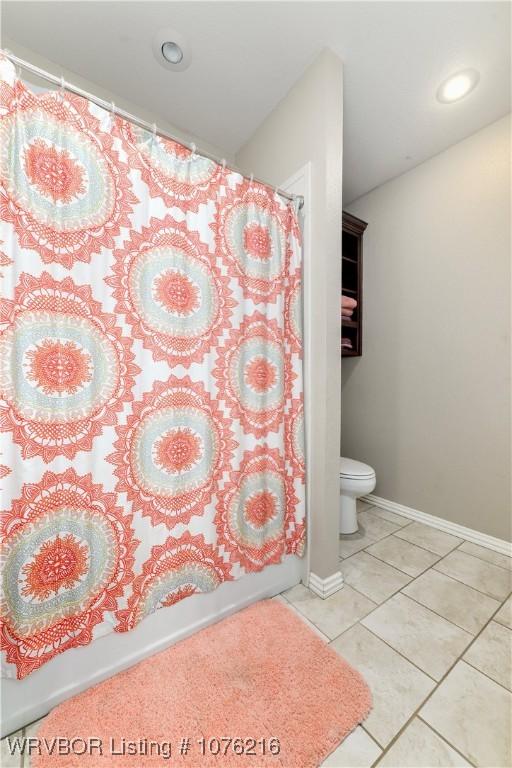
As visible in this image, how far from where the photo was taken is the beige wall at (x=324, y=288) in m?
1.45

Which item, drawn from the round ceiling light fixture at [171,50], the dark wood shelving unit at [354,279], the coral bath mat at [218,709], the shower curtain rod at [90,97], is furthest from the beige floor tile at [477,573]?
the round ceiling light fixture at [171,50]

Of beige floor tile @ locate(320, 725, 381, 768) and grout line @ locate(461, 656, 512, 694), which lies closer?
beige floor tile @ locate(320, 725, 381, 768)

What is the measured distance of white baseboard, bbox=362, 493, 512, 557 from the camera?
6.15 feet

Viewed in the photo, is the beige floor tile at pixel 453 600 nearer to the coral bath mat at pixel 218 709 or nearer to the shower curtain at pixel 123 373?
the coral bath mat at pixel 218 709

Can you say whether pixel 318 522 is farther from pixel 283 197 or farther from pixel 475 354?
pixel 283 197

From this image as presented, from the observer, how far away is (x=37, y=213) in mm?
923

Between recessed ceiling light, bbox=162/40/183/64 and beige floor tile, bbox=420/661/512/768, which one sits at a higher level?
recessed ceiling light, bbox=162/40/183/64

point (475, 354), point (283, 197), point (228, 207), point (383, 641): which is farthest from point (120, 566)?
point (475, 354)

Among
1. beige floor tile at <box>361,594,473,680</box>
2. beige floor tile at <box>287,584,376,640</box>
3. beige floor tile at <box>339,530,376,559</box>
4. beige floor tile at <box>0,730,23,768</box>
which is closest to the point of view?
beige floor tile at <box>0,730,23,768</box>

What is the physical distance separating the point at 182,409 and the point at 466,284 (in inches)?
78.2

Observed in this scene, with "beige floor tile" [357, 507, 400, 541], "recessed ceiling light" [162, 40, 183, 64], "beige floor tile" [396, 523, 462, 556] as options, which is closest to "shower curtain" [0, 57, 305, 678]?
"recessed ceiling light" [162, 40, 183, 64]

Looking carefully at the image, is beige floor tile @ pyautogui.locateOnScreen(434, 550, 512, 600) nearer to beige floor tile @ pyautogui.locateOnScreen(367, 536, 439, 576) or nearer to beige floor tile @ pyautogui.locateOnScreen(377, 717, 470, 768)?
beige floor tile @ pyautogui.locateOnScreen(367, 536, 439, 576)

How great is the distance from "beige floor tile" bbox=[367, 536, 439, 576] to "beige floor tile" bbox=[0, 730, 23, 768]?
1.66 meters

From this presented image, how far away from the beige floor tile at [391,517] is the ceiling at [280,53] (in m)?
2.60
